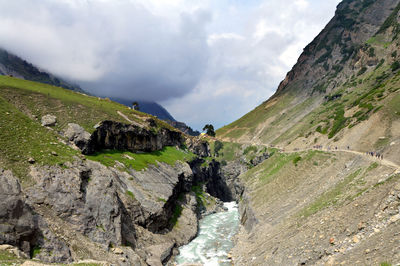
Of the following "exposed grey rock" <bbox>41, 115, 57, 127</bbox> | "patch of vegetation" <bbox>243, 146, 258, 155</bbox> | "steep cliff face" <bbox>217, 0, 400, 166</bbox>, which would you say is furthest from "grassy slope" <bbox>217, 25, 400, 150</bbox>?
"exposed grey rock" <bbox>41, 115, 57, 127</bbox>

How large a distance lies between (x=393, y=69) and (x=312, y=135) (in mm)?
49432

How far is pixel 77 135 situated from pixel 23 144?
11.6 metres

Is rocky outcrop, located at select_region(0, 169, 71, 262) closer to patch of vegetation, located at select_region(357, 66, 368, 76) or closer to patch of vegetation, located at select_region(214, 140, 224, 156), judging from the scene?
patch of vegetation, located at select_region(214, 140, 224, 156)

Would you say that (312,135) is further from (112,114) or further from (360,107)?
(112,114)

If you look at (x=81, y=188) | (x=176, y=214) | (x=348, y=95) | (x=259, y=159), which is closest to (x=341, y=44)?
(x=348, y=95)

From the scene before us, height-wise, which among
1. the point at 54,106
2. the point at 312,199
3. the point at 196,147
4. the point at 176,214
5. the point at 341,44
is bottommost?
the point at 312,199

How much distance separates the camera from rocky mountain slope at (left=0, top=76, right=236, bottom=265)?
21391mm

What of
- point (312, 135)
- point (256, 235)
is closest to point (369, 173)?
point (256, 235)

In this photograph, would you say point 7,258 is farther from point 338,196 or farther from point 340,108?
point 340,108

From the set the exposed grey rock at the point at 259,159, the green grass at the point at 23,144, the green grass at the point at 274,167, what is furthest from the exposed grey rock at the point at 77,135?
the exposed grey rock at the point at 259,159

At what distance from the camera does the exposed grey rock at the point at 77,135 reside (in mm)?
41031

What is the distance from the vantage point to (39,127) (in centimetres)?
Result: 3669

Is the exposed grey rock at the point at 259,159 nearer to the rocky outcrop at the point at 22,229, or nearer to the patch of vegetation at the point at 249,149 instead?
the patch of vegetation at the point at 249,149

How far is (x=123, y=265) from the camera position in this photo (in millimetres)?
25516
